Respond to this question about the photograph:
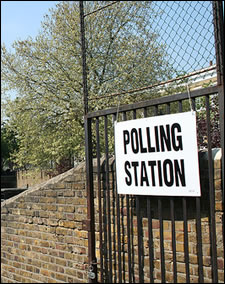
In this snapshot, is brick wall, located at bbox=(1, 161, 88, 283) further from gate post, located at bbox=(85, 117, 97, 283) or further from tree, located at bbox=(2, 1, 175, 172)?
tree, located at bbox=(2, 1, 175, 172)

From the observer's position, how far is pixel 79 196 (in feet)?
14.6

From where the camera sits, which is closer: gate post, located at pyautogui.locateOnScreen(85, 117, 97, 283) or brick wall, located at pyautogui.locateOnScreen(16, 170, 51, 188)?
gate post, located at pyautogui.locateOnScreen(85, 117, 97, 283)

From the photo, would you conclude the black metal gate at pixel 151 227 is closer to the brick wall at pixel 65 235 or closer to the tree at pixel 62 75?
the brick wall at pixel 65 235

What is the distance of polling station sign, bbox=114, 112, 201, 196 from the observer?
10.3ft

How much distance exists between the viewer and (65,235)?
467 cm

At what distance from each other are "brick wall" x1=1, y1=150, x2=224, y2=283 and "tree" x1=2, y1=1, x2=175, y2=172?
8084 millimetres

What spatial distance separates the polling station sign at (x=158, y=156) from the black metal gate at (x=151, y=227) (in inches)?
4.4

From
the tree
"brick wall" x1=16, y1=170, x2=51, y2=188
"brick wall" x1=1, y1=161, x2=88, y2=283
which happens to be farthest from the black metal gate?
"brick wall" x1=16, y1=170, x2=51, y2=188

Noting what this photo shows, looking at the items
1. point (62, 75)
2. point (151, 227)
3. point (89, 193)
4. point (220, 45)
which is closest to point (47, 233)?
point (89, 193)

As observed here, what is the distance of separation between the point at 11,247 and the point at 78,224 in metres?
Answer: 1.67

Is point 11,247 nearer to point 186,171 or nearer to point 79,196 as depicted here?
point 79,196

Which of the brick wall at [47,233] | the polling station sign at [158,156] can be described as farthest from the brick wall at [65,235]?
the polling station sign at [158,156]

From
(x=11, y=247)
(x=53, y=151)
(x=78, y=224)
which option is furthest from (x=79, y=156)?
(x=78, y=224)

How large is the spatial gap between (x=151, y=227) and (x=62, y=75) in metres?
13.5
